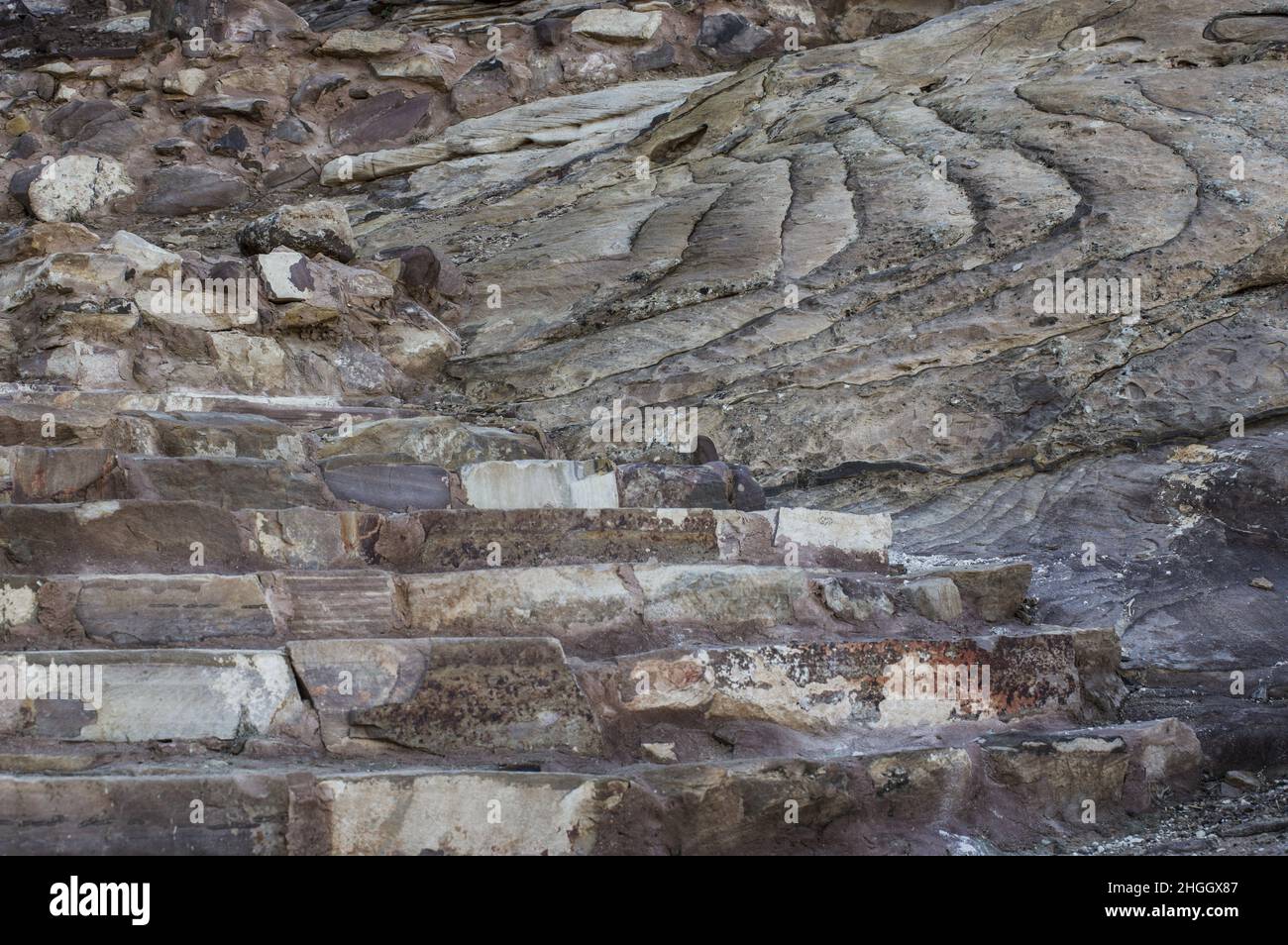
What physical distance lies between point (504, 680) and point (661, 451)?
2.37 metres

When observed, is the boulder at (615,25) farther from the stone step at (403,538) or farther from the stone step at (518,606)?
the stone step at (518,606)

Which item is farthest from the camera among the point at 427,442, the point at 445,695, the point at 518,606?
the point at 427,442

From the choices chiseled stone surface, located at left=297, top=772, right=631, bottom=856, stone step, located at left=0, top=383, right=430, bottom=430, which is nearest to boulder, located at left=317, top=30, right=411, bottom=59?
stone step, located at left=0, top=383, right=430, bottom=430

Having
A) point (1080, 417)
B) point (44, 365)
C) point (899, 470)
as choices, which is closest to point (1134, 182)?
point (1080, 417)

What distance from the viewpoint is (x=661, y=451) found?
18.6ft

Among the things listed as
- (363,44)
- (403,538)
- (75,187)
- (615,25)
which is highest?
(615,25)

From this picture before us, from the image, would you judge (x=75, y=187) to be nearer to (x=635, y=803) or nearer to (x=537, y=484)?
(x=537, y=484)

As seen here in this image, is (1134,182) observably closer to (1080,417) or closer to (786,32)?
(1080,417)

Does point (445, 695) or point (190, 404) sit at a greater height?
point (190, 404)

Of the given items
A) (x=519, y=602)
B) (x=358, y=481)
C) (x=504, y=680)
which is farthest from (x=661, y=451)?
(x=504, y=680)

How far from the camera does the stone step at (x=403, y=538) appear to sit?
3703 millimetres

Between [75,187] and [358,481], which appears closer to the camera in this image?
[358,481]

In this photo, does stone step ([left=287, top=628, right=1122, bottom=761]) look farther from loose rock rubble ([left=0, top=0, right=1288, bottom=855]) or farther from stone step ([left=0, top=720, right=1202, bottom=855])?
stone step ([left=0, top=720, right=1202, bottom=855])

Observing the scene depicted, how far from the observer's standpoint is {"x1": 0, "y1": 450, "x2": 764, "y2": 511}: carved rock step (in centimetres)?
408
